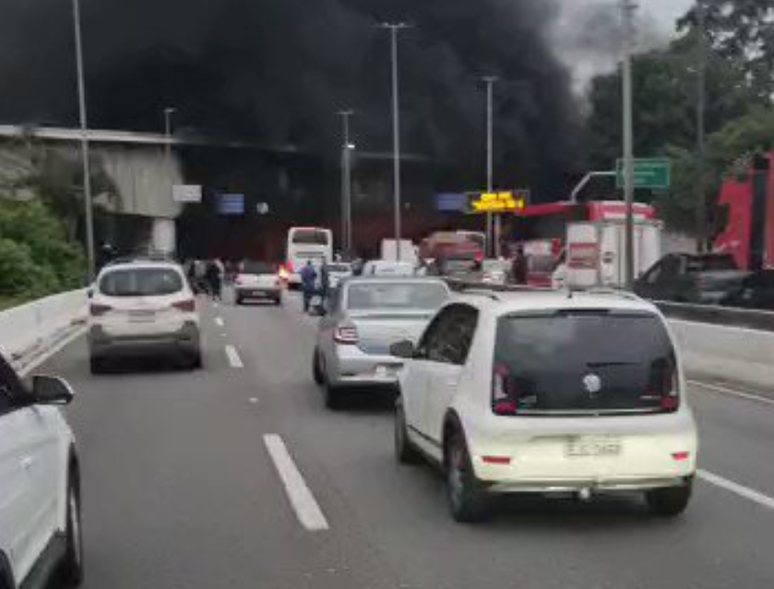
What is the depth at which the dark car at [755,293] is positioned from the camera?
22.3 m

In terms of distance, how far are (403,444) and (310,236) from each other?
5562cm

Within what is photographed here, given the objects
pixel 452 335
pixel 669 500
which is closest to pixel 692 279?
pixel 452 335

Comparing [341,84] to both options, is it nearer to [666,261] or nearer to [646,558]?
[666,261]

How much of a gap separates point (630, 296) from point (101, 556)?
368cm

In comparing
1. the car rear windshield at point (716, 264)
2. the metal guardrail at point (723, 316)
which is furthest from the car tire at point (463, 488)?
the car rear windshield at point (716, 264)

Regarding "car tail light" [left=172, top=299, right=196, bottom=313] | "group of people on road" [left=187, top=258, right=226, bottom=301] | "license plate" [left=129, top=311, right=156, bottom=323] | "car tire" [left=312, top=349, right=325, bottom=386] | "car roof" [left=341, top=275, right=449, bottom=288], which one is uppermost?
"car roof" [left=341, top=275, right=449, bottom=288]

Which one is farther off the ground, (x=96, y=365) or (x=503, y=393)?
(x=503, y=393)

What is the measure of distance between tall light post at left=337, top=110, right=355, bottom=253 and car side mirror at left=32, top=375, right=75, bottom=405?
6238 centimetres

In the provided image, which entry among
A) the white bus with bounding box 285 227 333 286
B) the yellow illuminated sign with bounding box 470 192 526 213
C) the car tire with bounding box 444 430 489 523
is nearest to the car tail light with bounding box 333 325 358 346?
the car tire with bounding box 444 430 489 523

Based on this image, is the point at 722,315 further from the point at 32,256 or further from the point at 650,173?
the point at 32,256

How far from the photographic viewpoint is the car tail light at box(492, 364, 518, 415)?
24.6 feet

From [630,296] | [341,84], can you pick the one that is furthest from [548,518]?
[341,84]

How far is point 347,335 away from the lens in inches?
526

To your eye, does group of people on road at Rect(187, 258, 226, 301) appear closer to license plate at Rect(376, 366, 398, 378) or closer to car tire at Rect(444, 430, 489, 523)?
license plate at Rect(376, 366, 398, 378)
